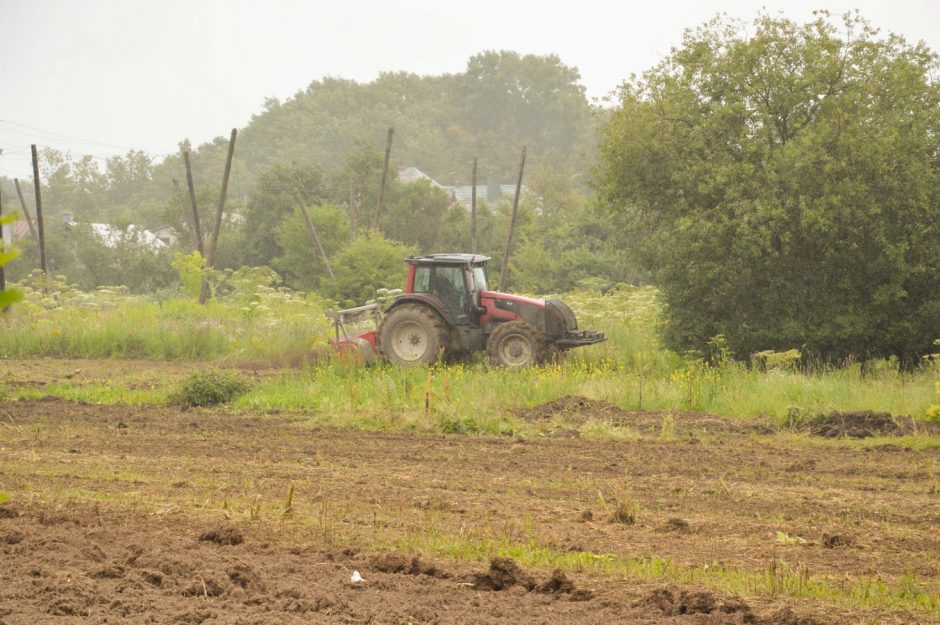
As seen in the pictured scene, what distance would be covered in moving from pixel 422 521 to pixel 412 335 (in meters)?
11.0

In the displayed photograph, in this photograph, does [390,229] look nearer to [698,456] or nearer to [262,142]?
Answer: [698,456]

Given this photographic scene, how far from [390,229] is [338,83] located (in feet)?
246

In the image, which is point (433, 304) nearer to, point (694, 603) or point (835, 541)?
point (835, 541)

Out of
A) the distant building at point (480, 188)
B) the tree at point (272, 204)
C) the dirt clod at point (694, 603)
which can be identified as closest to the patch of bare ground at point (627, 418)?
the dirt clod at point (694, 603)

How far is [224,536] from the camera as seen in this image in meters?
7.49

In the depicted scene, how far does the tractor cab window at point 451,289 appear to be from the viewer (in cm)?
1914

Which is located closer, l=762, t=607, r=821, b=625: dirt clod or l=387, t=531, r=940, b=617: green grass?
l=762, t=607, r=821, b=625: dirt clod

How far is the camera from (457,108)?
11675 centimetres

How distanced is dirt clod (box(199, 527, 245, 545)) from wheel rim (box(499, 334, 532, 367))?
11227 mm

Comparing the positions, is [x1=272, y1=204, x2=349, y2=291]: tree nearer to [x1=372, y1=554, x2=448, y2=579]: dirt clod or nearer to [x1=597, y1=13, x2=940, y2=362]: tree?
[x1=597, y1=13, x2=940, y2=362]: tree

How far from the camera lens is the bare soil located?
6.01m

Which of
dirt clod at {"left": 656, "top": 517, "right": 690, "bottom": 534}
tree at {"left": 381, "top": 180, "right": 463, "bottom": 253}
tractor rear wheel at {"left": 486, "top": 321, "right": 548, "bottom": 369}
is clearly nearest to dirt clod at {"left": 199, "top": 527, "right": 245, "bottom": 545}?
dirt clod at {"left": 656, "top": 517, "right": 690, "bottom": 534}

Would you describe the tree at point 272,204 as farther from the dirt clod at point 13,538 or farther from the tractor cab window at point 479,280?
the dirt clod at point 13,538

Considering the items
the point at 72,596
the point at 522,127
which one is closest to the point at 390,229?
the point at 72,596
